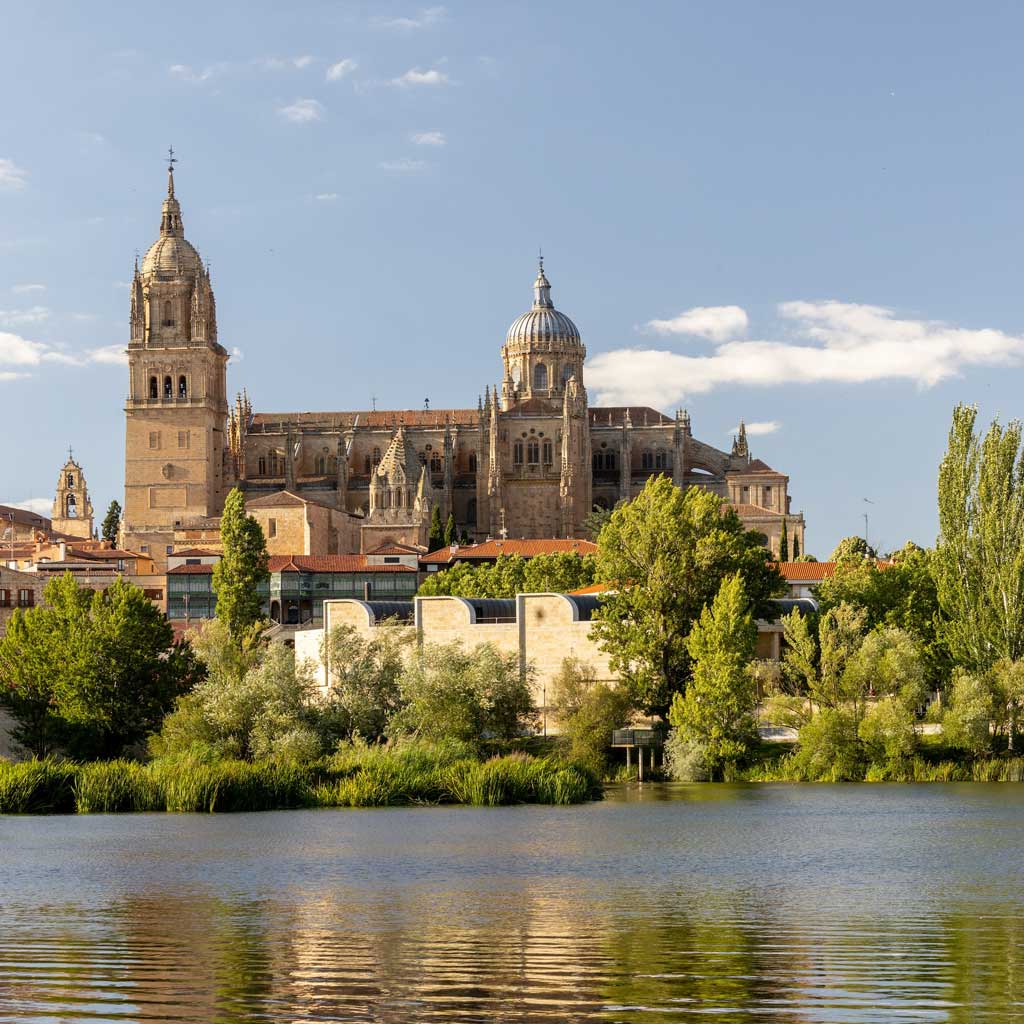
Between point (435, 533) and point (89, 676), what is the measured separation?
64.9m

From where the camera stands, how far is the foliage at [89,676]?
59906 millimetres

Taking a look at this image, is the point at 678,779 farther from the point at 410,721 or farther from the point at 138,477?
the point at 138,477

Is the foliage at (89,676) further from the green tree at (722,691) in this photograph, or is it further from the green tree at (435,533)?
the green tree at (435,533)

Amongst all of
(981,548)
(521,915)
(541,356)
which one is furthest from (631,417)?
(521,915)

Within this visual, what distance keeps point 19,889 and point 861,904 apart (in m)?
12.8

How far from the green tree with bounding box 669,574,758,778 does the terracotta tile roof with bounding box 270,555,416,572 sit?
51.8m

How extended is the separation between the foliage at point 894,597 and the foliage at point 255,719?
751 inches

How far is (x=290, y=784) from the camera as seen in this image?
44781mm

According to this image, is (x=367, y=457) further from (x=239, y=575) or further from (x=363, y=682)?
(x=363, y=682)

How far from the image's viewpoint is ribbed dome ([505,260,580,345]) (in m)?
151

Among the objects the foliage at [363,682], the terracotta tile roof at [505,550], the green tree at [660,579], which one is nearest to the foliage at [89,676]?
the foliage at [363,682]

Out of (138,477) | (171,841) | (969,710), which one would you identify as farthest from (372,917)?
(138,477)

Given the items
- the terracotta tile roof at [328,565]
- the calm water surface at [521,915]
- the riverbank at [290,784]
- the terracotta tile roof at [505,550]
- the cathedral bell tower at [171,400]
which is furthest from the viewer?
the cathedral bell tower at [171,400]

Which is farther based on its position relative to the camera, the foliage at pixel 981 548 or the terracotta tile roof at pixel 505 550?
the terracotta tile roof at pixel 505 550
